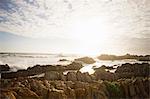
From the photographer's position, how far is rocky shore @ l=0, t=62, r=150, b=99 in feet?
8.63

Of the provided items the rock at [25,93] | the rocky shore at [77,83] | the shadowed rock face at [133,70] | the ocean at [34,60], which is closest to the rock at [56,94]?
the rocky shore at [77,83]

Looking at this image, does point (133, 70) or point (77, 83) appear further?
point (133, 70)

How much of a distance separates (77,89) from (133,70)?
0.87 metres

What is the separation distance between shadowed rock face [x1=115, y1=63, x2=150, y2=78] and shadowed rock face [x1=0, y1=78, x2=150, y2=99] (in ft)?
0.33

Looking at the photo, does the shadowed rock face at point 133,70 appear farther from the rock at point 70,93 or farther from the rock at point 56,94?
the rock at point 56,94

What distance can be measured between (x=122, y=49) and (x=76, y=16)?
0.66 m

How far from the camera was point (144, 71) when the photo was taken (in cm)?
299

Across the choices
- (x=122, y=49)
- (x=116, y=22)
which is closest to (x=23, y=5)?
(x=116, y=22)

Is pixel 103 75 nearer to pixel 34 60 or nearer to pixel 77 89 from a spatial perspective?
pixel 77 89

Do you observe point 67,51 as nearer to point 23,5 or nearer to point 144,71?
point 23,5

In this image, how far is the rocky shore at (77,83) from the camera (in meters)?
2.63

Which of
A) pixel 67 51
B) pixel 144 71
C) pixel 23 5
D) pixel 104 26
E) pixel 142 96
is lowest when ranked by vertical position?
pixel 142 96

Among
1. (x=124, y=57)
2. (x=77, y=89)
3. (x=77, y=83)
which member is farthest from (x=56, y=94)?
(x=124, y=57)

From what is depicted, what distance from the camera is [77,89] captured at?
9.17 ft
